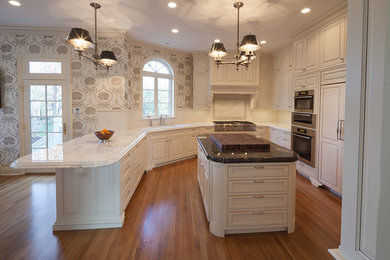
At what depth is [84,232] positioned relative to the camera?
226 cm

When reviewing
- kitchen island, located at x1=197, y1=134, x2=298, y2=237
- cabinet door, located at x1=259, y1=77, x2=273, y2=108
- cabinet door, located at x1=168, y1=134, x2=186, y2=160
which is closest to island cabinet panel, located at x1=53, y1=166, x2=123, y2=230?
kitchen island, located at x1=197, y1=134, x2=298, y2=237

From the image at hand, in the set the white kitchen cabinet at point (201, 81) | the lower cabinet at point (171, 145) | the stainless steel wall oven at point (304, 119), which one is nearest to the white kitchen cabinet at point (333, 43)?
the stainless steel wall oven at point (304, 119)

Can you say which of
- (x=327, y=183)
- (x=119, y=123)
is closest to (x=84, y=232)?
(x=119, y=123)

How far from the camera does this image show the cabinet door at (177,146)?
490cm

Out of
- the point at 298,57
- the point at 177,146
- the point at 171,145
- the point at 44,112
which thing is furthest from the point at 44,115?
the point at 298,57

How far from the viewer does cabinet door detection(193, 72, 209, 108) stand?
18.4 feet

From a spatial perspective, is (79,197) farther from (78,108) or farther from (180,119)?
(180,119)

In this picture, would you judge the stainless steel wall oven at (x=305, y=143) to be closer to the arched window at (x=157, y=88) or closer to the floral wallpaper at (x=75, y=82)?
the arched window at (x=157, y=88)

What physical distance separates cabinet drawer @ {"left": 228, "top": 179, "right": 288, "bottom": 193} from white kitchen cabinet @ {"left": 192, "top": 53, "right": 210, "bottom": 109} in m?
3.76

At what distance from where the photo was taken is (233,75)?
5477 millimetres

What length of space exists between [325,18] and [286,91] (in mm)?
1836

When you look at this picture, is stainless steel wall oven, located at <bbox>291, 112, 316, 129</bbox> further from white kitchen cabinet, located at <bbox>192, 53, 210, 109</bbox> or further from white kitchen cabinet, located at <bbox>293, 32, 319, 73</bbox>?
white kitchen cabinet, located at <bbox>192, 53, 210, 109</bbox>

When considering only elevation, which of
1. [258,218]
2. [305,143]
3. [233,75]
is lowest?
[258,218]

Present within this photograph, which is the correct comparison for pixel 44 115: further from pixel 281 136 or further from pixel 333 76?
pixel 333 76
